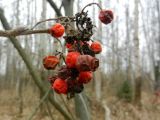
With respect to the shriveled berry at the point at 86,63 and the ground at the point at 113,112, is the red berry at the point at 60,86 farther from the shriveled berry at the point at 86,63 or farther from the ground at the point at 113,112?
the ground at the point at 113,112

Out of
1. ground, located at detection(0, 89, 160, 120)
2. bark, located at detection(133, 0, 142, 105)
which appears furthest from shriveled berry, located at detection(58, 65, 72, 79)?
bark, located at detection(133, 0, 142, 105)

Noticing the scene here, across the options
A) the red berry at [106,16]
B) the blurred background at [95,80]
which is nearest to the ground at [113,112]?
the blurred background at [95,80]

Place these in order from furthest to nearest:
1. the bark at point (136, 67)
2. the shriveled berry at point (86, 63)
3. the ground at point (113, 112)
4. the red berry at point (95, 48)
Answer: the bark at point (136, 67)
the ground at point (113, 112)
the red berry at point (95, 48)
the shriveled berry at point (86, 63)

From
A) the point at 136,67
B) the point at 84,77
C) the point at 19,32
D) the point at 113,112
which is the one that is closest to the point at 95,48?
the point at 84,77

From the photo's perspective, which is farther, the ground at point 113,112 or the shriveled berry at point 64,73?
the ground at point 113,112

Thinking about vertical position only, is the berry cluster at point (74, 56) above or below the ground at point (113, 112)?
above

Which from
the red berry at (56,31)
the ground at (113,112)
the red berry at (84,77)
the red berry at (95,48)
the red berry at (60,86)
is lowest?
the ground at (113,112)

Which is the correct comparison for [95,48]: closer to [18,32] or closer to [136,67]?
[18,32]
